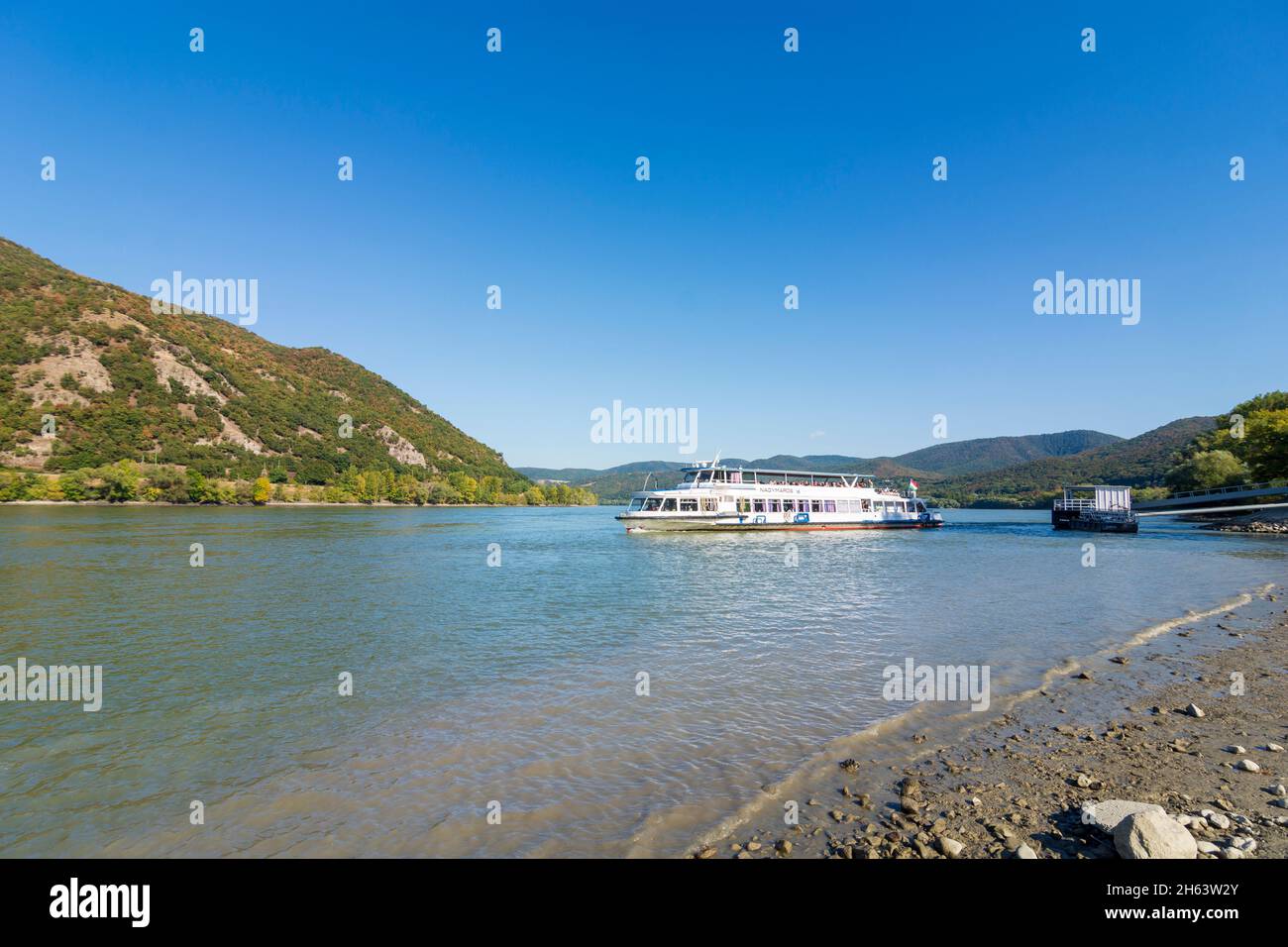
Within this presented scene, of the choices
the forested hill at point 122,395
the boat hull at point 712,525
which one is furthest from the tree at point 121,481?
the boat hull at point 712,525

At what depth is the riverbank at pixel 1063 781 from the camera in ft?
20.6

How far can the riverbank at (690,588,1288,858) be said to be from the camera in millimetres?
6289

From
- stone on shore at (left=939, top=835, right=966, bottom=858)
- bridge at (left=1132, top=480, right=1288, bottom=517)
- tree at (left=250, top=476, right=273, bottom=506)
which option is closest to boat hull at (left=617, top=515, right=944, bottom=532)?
bridge at (left=1132, top=480, right=1288, bottom=517)

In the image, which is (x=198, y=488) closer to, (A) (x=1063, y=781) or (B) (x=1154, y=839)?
(A) (x=1063, y=781)

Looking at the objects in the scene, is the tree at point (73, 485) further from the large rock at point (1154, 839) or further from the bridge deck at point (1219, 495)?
the bridge deck at point (1219, 495)

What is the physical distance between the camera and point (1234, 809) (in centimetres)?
676

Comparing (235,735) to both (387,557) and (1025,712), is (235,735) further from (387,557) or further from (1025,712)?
(387,557)

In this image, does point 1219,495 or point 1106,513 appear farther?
point 1219,495

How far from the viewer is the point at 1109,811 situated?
6.46 meters

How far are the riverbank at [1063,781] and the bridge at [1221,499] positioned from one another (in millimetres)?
86257

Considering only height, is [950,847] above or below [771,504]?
below

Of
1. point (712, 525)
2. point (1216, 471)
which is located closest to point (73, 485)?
point (712, 525)

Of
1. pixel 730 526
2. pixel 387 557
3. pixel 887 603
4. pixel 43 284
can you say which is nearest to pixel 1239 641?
pixel 887 603

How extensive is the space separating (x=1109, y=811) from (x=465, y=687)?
11.4 meters
